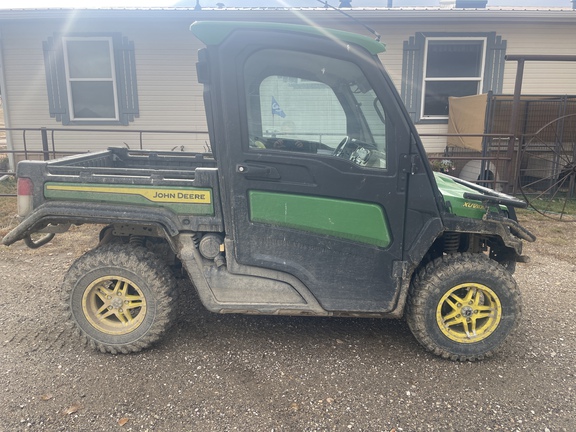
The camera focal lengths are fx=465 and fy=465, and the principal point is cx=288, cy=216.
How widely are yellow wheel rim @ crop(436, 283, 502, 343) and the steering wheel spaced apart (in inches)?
49.8

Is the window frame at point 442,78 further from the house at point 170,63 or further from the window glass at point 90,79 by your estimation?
the window glass at point 90,79

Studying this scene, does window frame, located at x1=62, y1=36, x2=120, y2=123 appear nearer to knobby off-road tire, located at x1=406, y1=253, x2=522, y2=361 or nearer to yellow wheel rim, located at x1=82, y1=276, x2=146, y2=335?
yellow wheel rim, located at x1=82, y1=276, x2=146, y2=335

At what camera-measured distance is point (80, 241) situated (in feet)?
20.5

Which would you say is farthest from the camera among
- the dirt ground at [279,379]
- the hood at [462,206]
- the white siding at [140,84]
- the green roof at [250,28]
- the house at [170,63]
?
the white siding at [140,84]

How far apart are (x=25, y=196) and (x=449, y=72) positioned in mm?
9158

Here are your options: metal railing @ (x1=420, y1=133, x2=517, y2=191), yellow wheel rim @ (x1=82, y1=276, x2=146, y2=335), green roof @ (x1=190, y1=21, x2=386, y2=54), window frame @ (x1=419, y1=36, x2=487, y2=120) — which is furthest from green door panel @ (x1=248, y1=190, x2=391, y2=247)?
window frame @ (x1=419, y1=36, x2=487, y2=120)

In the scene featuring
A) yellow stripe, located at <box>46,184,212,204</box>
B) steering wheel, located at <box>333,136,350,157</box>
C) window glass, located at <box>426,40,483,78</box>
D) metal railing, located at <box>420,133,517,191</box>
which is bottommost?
metal railing, located at <box>420,133,517,191</box>

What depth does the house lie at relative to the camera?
9.36 metres

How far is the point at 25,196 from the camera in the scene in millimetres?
3242

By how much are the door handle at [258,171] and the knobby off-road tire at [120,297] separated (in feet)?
3.27

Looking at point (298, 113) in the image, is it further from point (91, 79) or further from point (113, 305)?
point (91, 79)

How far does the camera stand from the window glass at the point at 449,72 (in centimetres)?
989

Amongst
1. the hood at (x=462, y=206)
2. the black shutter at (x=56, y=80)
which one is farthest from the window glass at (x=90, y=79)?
the hood at (x=462, y=206)

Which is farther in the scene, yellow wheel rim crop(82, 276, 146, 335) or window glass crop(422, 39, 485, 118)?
window glass crop(422, 39, 485, 118)
